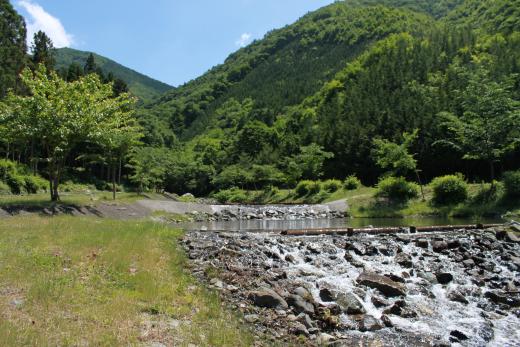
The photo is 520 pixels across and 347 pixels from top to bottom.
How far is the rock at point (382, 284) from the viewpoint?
12.4m

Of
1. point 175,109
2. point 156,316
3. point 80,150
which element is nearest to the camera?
point 156,316

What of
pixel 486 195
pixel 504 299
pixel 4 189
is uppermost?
pixel 4 189

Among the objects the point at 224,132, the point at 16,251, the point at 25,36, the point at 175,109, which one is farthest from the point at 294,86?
the point at 16,251

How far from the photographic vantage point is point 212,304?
9.81 metres

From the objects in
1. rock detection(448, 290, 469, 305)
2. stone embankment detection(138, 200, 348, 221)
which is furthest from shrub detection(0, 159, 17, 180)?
rock detection(448, 290, 469, 305)

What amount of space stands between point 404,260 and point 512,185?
2340cm

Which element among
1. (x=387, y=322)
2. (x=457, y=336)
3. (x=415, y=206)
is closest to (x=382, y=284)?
(x=387, y=322)

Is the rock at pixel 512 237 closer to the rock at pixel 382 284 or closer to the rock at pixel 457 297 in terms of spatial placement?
the rock at pixel 457 297

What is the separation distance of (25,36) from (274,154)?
7221 centimetres

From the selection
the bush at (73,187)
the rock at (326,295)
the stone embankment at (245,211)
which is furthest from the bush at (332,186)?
the rock at (326,295)

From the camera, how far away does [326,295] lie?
1170 cm

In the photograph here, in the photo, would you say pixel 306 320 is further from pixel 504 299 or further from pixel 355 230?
pixel 355 230

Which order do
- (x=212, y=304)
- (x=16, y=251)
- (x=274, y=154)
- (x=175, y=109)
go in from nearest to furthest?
(x=212, y=304) → (x=16, y=251) → (x=274, y=154) → (x=175, y=109)

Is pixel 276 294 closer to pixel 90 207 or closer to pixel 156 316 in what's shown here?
pixel 156 316
